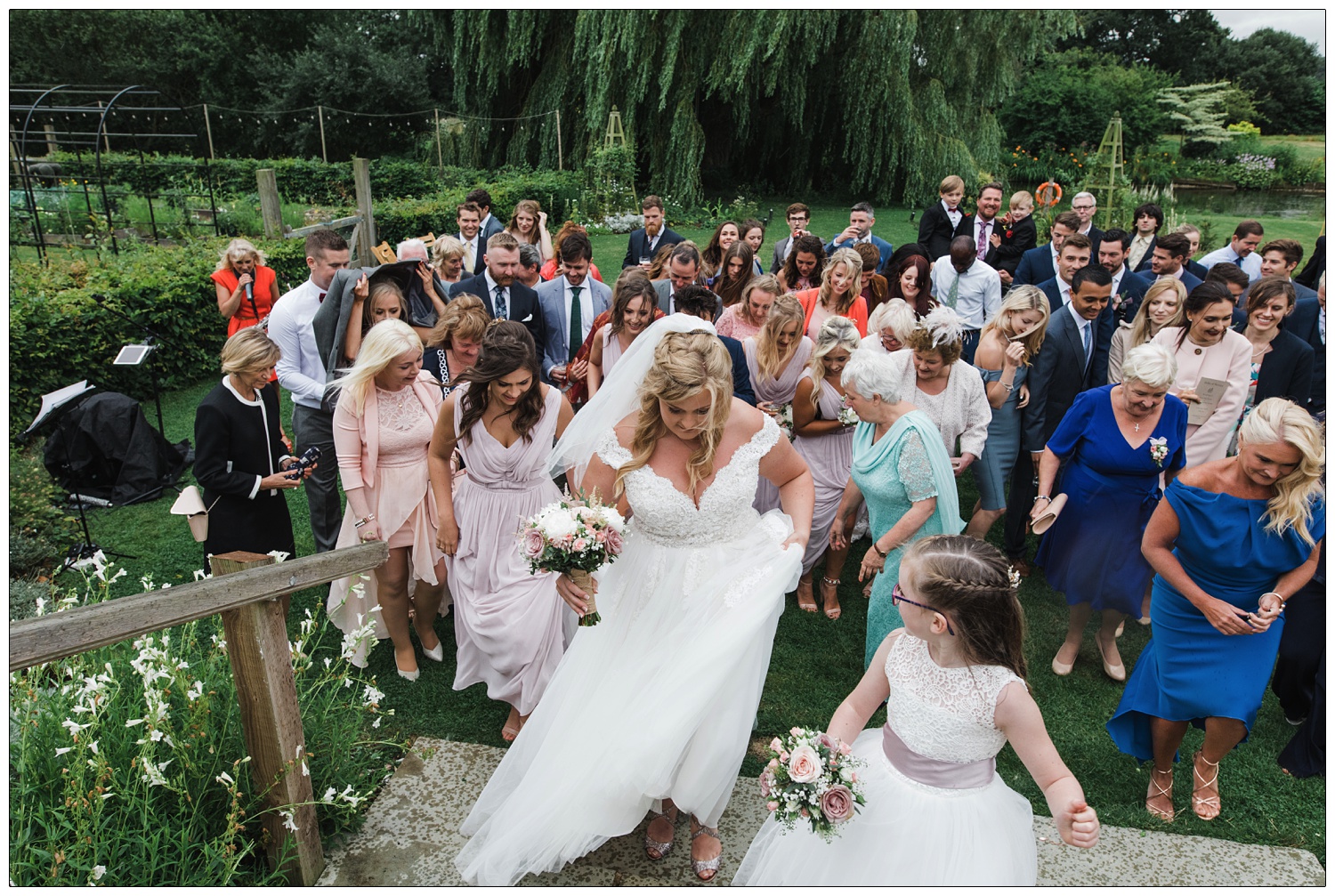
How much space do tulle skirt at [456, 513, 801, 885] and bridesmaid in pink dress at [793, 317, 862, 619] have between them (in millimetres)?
2049

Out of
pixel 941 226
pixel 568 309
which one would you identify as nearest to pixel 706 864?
pixel 568 309

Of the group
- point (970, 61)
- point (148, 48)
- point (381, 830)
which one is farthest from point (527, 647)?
point (148, 48)

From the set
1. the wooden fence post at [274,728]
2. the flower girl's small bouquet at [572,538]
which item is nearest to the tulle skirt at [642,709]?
the flower girl's small bouquet at [572,538]

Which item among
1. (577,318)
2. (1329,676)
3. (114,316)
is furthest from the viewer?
(114,316)

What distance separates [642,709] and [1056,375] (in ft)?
13.9

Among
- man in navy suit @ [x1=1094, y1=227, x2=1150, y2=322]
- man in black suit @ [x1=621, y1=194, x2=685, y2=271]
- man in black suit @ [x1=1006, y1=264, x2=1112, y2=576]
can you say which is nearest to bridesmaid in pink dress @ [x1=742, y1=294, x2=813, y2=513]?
man in black suit @ [x1=1006, y1=264, x2=1112, y2=576]

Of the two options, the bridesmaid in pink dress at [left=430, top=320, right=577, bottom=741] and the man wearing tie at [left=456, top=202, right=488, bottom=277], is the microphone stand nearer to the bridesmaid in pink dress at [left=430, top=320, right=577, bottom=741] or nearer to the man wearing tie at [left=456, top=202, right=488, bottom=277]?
the man wearing tie at [left=456, top=202, right=488, bottom=277]

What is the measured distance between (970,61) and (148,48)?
3907 centimetres

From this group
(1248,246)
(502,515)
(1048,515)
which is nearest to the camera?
(502,515)

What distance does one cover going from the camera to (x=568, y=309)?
7242 mm

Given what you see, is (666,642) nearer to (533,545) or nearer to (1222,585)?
(533,545)

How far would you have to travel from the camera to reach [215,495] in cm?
498

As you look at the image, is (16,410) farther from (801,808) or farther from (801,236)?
(801,808)

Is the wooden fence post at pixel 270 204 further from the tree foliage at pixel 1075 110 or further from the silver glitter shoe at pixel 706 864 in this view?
the tree foliage at pixel 1075 110
